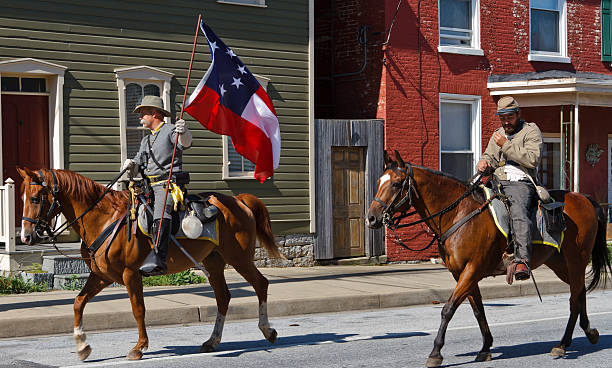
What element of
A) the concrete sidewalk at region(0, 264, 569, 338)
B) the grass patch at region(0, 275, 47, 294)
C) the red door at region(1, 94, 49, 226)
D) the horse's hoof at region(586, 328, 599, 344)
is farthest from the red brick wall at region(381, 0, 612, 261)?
the horse's hoof at region(586, 328, 599, 344)

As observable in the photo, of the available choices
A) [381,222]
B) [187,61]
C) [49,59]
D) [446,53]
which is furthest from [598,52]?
[381,222]

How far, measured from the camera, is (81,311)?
332 inches

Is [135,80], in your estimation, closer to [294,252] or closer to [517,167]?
[294,252]

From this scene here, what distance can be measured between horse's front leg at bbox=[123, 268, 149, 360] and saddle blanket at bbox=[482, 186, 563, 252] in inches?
143

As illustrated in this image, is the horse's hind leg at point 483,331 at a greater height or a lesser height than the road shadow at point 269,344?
greater

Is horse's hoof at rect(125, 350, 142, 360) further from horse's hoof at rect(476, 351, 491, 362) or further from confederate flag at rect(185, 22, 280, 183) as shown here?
horse's hoof at rect(476, 351, 491, 362)

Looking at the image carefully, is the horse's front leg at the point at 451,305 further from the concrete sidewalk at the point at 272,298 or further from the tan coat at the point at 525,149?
the concrete sidewalk at the point at 272,298

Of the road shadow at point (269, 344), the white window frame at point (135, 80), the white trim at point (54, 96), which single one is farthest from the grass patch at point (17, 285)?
the road shadow at point (269, 344)

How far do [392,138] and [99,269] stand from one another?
11181 millimetres

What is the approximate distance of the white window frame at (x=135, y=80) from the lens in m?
15.5

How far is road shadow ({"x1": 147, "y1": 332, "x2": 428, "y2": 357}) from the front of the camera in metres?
9.01

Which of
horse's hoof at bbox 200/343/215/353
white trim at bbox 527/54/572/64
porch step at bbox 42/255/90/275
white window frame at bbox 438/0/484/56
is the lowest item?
horse's hoof at bbox 200/343/215/353

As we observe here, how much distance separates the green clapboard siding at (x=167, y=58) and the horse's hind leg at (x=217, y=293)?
623 cm

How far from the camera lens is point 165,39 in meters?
16.1
